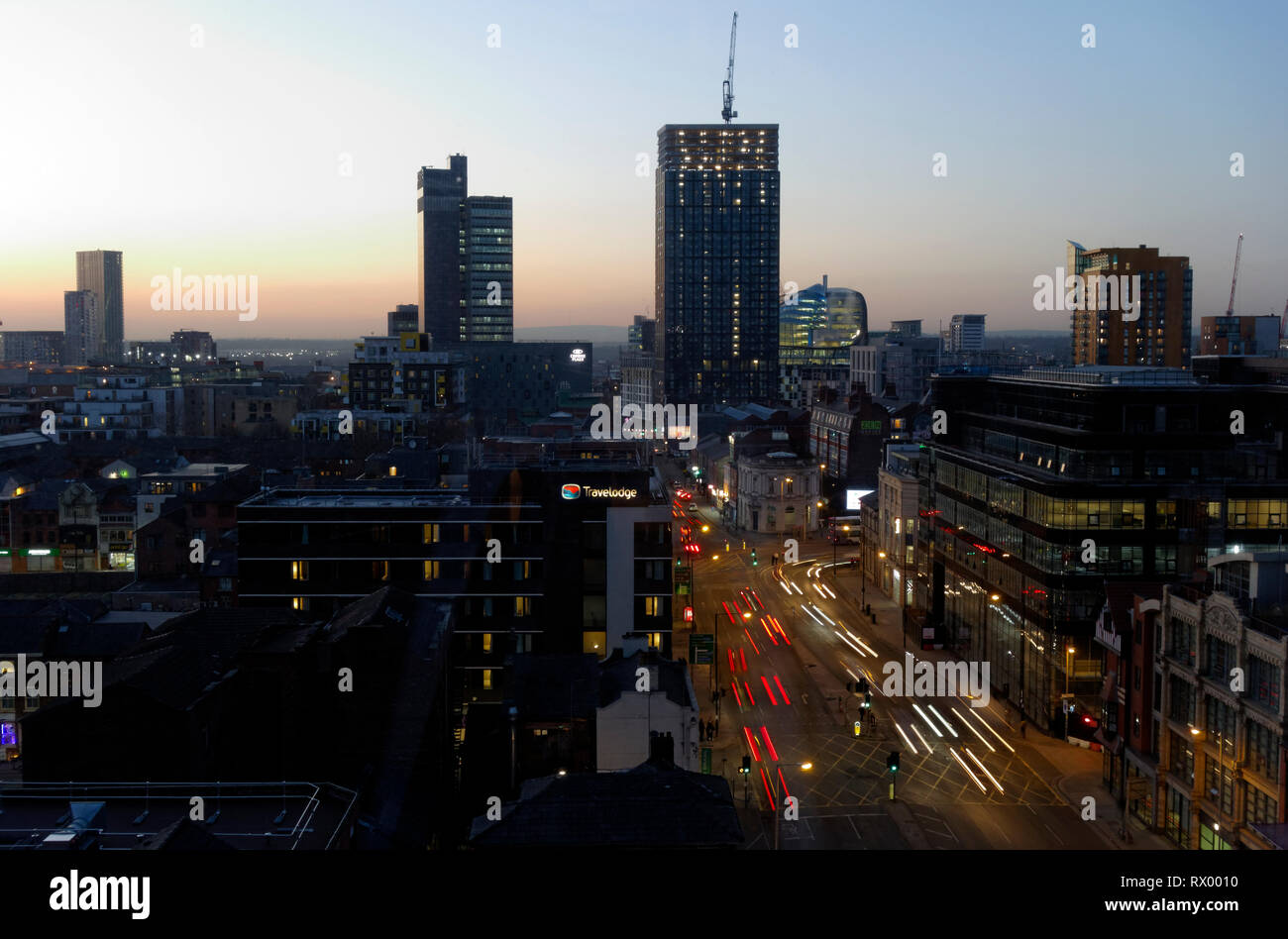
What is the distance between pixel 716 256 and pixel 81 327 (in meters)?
74.6

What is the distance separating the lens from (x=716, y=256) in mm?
121750

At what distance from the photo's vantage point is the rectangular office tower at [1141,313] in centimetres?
12225

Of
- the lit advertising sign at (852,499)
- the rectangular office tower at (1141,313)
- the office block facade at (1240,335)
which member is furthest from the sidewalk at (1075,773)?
the rectangular office tower at (1141,313)

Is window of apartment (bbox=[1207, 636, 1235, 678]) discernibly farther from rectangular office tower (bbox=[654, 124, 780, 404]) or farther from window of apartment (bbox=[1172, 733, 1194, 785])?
rectangular office tower (bbox=[654, 124, 780, 404])

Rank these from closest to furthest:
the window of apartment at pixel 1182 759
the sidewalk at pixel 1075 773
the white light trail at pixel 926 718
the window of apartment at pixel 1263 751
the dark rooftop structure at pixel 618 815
A: 1. the dark rooftop structure at pixel 618 815
2. the window of apartment at pixel 1263 751
3. the window of apartment at pixel 1182 759
4. the sidewalk at pixel 1075 773
5. the white light trail at pixel 926 718

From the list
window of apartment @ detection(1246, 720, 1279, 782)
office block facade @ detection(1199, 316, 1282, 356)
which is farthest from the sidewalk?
office block facade @ detection(1199, 316, 1282, 356)

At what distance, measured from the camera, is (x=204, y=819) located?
12656mm

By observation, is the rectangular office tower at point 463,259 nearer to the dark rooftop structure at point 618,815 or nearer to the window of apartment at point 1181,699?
the window of apartment at point 1181,699

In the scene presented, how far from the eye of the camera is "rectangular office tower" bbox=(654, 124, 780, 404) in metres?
121

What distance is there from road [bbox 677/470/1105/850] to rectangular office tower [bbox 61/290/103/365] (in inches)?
4088

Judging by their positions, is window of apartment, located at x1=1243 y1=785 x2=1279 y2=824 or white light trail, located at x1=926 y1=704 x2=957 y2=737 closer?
window of apartment, located at x1=1243 y1=785 x2=1279 y2=824

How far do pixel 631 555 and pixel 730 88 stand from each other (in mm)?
110888

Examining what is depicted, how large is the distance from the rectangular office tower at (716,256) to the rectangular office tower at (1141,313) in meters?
35.5
